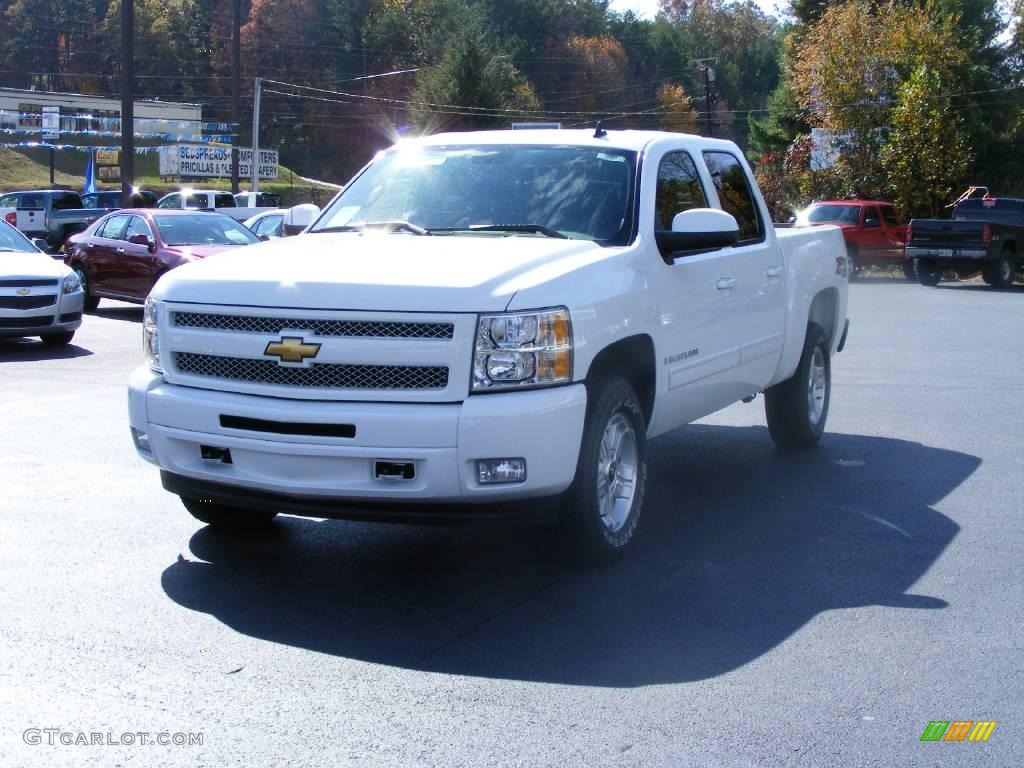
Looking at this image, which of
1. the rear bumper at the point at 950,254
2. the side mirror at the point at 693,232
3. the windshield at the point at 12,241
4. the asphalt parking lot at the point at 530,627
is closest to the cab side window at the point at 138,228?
the windshield at the point at 12,241

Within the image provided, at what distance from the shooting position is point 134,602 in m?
5.25

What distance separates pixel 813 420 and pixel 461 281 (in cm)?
445

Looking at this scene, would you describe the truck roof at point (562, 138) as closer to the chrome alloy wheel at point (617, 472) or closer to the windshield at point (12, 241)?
the chrome alloy wheel at point (617, 472)

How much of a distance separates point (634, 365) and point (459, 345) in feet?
4.16

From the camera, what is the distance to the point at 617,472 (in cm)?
588

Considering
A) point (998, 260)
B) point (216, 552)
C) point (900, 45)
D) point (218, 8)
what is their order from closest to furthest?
point (216, 552), point (998, 260), point (900, 45), point (218, 8)

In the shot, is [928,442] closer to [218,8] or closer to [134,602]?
[134,602]

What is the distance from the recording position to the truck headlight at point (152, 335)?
18.6 feet

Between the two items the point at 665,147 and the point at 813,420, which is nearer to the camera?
the point at 665,147

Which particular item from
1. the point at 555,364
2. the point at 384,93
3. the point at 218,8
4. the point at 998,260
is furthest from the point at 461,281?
the point at 218,8

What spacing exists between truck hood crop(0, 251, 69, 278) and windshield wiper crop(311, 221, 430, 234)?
8.27m

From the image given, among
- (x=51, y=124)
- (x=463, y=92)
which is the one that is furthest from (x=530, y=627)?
(x=51, y=124)

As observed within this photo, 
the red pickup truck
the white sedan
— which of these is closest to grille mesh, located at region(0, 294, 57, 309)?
the white sedan

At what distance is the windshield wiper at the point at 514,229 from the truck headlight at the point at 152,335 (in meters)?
1.41
